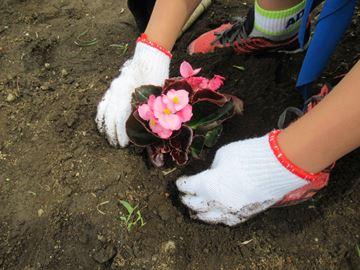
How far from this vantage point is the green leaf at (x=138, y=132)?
5.03 ft

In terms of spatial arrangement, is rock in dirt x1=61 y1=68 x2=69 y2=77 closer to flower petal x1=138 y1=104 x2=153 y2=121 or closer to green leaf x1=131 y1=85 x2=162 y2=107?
green leaf x1=131 y1=85 x2=162 y2=107

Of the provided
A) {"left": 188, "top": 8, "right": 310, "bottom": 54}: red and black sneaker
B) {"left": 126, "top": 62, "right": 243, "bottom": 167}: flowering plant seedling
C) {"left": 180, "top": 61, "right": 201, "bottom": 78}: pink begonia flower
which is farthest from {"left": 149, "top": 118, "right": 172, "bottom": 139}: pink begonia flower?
{"left": 188, "top": 8, "right": 310, "bottom": 54}: red and black sneaker

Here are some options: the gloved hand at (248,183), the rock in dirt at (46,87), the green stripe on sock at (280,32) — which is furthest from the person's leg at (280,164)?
the rock in dirt at (46,87)

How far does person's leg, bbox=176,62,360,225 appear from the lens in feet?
3.87

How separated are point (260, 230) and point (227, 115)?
43cm

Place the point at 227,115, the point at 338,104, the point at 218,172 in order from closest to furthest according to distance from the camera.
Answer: the point at 338,104
the point at 218,172
the point at 227,115

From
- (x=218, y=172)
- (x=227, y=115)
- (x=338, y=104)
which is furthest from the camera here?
(x=227, y=115)

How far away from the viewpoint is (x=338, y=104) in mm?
1174

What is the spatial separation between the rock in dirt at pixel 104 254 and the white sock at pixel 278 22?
1.07 metres

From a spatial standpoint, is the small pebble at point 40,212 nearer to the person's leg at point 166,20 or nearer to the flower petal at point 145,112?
the flower petal at point 145,112

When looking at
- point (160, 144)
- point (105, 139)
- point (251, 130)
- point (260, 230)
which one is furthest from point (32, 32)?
point (260, 230)

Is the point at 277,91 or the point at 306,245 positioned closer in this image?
the point at 306,245

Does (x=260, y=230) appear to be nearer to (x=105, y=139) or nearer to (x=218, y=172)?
(x=218, y=172)

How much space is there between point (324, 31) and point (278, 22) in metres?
0.42
